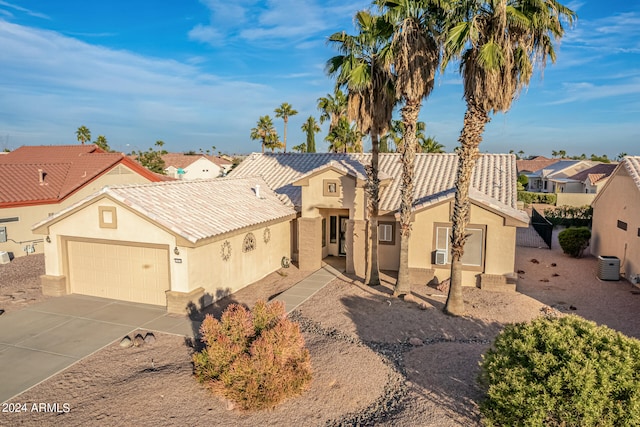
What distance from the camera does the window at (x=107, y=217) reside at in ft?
49.4

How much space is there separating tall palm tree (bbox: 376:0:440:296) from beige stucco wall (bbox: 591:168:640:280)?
34.5ft

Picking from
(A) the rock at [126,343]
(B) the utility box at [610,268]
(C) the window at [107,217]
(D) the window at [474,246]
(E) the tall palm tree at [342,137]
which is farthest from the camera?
(E) the tall palm tree at [342,137]

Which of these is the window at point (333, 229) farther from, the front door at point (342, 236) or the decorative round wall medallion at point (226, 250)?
the decorative round wall medallion at point (226, 250)

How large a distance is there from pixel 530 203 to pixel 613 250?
35.5m

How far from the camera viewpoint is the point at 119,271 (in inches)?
622

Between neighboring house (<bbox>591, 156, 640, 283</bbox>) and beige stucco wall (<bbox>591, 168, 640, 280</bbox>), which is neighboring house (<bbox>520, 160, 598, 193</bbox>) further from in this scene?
neighboring house (<bbox>591, 156, 640, 283</bbox>)

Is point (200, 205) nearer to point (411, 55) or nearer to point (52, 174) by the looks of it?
point (411, 55)

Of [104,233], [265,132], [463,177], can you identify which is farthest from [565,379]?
[265,132]

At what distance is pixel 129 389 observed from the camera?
31.2 ft

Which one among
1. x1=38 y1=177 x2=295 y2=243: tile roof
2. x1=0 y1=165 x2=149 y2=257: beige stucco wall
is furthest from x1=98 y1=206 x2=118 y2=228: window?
x1=0 y1=165 x2=149 y2=257: beige stucco wall

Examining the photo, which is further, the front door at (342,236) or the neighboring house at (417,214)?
the front door at (342,236)

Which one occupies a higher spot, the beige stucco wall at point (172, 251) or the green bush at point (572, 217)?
the beige stucco wall at point (172, 251)

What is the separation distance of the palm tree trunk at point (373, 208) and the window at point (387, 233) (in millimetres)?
1572

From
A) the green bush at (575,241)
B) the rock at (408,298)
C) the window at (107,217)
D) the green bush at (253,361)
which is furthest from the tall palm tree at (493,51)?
the green bush at (575,241)
